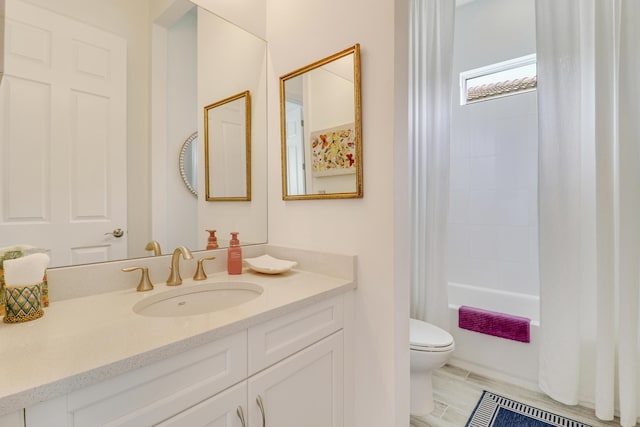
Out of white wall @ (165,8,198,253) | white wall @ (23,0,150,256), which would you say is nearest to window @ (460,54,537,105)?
white wall @ (165,8,198,253)

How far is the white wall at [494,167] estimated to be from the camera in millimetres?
2359

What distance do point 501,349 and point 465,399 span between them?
0.44 metres

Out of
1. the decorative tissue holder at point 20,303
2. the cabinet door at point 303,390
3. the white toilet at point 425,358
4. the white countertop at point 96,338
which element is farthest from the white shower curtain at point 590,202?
the decorative tissue holder at point 20,303

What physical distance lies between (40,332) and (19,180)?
50cm

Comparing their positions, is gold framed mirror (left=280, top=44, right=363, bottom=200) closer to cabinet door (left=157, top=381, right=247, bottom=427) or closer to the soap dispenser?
the soap dispenser

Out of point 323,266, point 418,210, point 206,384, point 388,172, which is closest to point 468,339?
point 418,210

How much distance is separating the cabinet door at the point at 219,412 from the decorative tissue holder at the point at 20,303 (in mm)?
483

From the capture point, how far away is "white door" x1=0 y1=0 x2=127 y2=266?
928 mm

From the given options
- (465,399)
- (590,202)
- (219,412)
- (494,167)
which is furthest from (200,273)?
(494,167)

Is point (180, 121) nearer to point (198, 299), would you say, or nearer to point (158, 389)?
point (198, 299)

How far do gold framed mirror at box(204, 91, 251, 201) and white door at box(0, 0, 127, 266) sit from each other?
0.39m

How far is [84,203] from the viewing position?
107cm

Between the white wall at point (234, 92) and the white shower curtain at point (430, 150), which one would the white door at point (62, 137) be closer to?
the white wall at point (234, 92)

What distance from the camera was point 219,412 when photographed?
81cm
